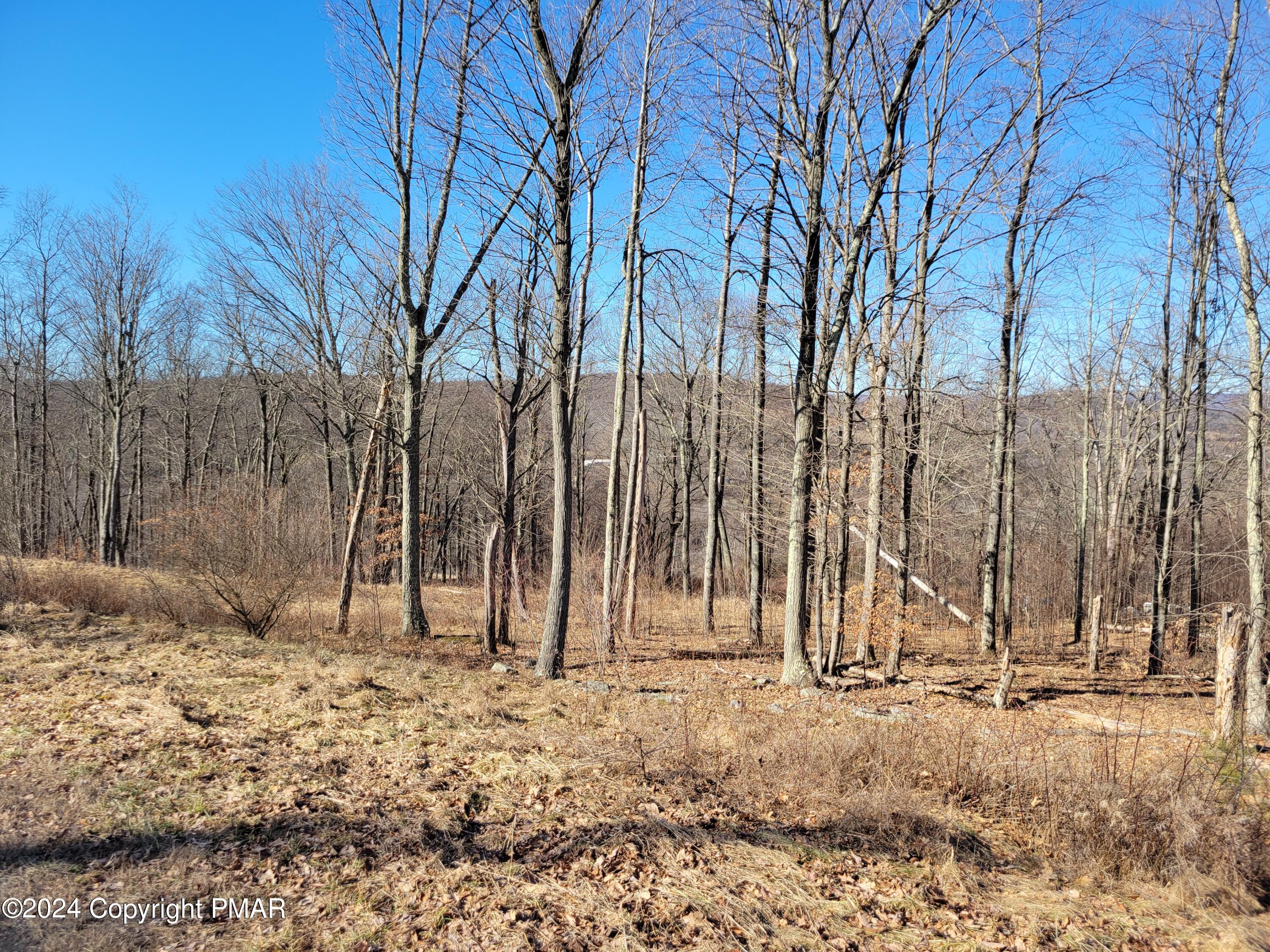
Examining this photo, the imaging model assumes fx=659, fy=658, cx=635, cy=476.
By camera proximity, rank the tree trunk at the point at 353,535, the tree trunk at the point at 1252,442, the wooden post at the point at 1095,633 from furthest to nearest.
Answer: the tree trunk at the point at 353,535 → the wooden post at the point at 1095,633 → the tree trunk at the point at 1252,442

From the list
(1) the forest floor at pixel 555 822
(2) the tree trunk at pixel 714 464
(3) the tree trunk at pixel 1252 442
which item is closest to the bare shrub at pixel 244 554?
(1) the forest floor at pixel 555 822

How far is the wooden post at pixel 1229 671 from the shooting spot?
6.04 m

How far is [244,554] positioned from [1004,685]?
35.9 feet

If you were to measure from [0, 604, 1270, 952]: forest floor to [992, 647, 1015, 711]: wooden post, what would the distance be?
931mm

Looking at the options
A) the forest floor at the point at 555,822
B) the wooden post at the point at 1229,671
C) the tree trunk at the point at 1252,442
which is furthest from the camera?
the tree trunk at the point at 1252,442

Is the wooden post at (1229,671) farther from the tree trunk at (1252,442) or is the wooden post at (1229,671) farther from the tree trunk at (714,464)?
the tree trunk at (714,464)

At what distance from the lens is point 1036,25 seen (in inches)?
431

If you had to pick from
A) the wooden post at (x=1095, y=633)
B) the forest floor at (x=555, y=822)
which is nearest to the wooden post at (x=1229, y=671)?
the forest floor at (x=555, y=822)

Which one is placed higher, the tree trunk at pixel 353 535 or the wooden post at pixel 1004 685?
the tree trunk at pixel 353 535

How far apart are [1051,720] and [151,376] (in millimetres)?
34025

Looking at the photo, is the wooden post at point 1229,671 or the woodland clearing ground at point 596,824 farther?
the wooden post at point 1229,671

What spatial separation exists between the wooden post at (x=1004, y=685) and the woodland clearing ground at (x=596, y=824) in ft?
4.86

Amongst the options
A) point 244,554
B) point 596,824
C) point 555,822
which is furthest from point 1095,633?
point 244,554

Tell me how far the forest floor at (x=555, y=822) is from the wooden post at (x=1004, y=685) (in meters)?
0.93
